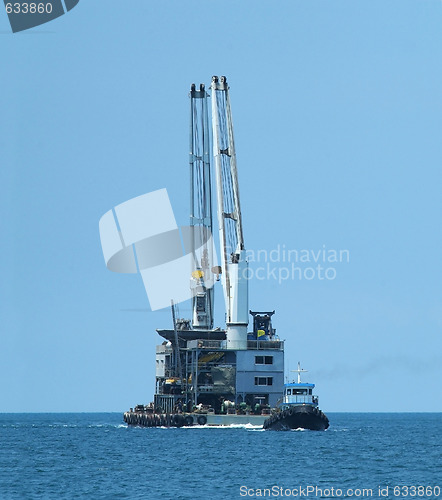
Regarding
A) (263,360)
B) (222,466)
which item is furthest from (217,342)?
(222,466)

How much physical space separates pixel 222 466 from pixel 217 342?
42.3 m

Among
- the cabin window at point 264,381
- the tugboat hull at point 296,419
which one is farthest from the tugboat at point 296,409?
the cabin window at point 264,381

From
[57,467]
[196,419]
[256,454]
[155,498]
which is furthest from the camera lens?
[196,419]

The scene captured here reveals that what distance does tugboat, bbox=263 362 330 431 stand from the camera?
4242 inches

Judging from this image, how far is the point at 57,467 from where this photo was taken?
84.1m

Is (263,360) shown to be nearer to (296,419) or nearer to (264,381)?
(264,381)

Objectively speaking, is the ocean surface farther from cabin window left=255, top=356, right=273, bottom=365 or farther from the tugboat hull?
cabin window left=255, top=356, right=273, bottom=365

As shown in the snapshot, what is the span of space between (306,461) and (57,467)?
1732cm

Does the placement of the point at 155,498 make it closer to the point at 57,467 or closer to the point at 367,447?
the point at 57,467

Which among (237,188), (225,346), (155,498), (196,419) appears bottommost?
(155,498)

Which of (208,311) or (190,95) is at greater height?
(190,95)

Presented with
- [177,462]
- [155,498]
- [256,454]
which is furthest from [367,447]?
[155,498]

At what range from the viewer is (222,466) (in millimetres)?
81000

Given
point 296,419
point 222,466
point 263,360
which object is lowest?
point 222,466
